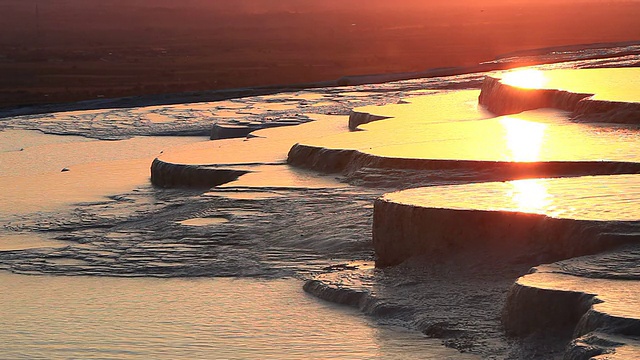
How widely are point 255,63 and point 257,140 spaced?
1799 centimetres

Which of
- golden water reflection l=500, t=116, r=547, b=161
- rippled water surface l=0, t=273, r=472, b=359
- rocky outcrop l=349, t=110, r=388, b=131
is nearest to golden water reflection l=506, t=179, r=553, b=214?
rippled water surface l=0, t=273, r=472, b=359

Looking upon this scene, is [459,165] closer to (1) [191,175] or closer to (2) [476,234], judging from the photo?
(2) [476,234]

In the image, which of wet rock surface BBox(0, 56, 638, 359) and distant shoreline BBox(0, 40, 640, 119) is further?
distant shoreline BBox(0, 40, 640, 119)

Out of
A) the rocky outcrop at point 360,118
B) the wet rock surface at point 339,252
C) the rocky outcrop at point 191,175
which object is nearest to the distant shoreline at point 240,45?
the rocky outcrop at point 360,118

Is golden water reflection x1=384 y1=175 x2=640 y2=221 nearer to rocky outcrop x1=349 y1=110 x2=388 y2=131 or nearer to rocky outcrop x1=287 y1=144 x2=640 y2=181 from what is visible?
rocky outcrop x1=287 y1=144 x2=640 y2=181

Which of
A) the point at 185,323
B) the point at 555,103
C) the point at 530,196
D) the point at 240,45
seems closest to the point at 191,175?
the point at 555,103

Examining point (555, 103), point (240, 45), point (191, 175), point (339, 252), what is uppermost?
point (240, 45)

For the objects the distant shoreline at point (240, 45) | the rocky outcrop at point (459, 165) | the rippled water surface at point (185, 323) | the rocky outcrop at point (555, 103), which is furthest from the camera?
the distant shoreline at point (240, 45)

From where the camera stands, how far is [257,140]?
358 inches

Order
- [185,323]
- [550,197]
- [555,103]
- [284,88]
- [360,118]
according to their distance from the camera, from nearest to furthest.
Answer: [185,323] → [550,197] → [555,103] → [360,118] → [284,88]

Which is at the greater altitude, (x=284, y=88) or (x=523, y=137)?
(x=523, y=137)

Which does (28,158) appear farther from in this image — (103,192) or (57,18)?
(57,18)

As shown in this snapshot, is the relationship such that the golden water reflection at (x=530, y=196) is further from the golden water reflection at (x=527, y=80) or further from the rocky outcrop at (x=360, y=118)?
the rocky outcrop at (x=360, y=118)

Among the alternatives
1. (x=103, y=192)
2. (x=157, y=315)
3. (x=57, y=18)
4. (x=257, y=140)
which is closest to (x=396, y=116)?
(x=257, y=140)
